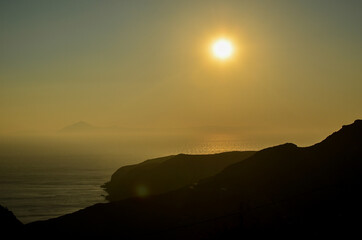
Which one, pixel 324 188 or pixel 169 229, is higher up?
pixel 324 188

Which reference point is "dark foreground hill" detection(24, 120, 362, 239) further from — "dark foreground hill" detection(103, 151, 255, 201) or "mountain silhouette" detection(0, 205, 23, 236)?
"dark foreground hill" detection(103, 151, 255, 201)

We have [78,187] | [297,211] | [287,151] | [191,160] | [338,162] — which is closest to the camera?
[297,211]

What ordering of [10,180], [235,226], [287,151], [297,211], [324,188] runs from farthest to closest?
[10,180], [287,151], [324,188], [297,211], [235,226]

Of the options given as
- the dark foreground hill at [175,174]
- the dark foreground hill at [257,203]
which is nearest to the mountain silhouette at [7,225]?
the dark foreground hill at [257,203]

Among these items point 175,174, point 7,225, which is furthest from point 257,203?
point 175,174

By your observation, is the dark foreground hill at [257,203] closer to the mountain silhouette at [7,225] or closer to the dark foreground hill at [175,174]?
the mountain silhouette at [7,225]

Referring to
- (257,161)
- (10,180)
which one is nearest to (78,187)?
(10,180)

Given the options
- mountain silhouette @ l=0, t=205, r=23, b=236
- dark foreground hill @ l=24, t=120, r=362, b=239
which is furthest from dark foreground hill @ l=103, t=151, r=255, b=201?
mountain silhouette @ l=0, t=205, r=23, b=236

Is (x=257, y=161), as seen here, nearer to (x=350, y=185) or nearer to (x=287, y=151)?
(x=287, y=151)
